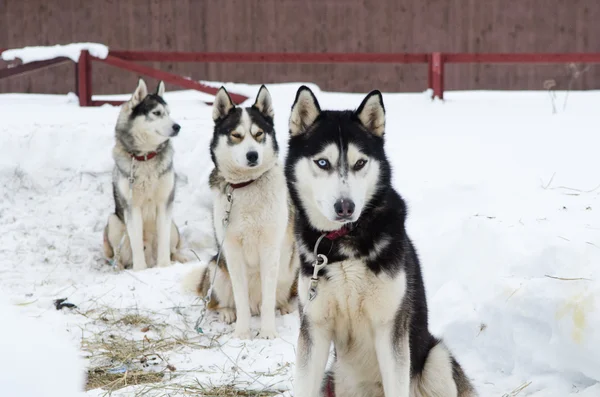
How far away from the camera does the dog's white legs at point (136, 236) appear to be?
7.57 m

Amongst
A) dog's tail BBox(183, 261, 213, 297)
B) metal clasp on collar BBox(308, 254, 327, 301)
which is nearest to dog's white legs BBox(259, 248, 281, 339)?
dog's tail BBox(183, 261, 213, 297)

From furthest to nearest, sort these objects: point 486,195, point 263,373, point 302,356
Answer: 1. point 486,195
2. point 263,373
3. point 302,356

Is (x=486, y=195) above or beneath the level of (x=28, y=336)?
beneath

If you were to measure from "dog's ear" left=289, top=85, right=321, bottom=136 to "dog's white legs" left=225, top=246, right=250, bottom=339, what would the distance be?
7.35 ft

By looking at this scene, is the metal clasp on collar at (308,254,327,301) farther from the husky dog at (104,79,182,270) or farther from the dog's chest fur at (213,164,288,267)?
the husky dog at (104,79,182,270)

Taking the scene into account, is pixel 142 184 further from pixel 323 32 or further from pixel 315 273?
pixel 323 32

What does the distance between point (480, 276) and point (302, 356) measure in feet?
5.68

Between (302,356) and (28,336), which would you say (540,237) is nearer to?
(302,356)

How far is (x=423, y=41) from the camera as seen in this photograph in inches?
555

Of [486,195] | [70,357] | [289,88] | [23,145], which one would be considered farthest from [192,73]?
[70,357]

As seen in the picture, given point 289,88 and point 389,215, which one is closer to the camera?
point 389,215

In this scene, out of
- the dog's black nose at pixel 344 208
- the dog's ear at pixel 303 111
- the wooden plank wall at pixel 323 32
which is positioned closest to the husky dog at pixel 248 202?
the dog's ear at pixel 303 111

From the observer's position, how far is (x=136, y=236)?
7.58 meters

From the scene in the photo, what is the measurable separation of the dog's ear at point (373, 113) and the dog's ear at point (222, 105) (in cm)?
234
